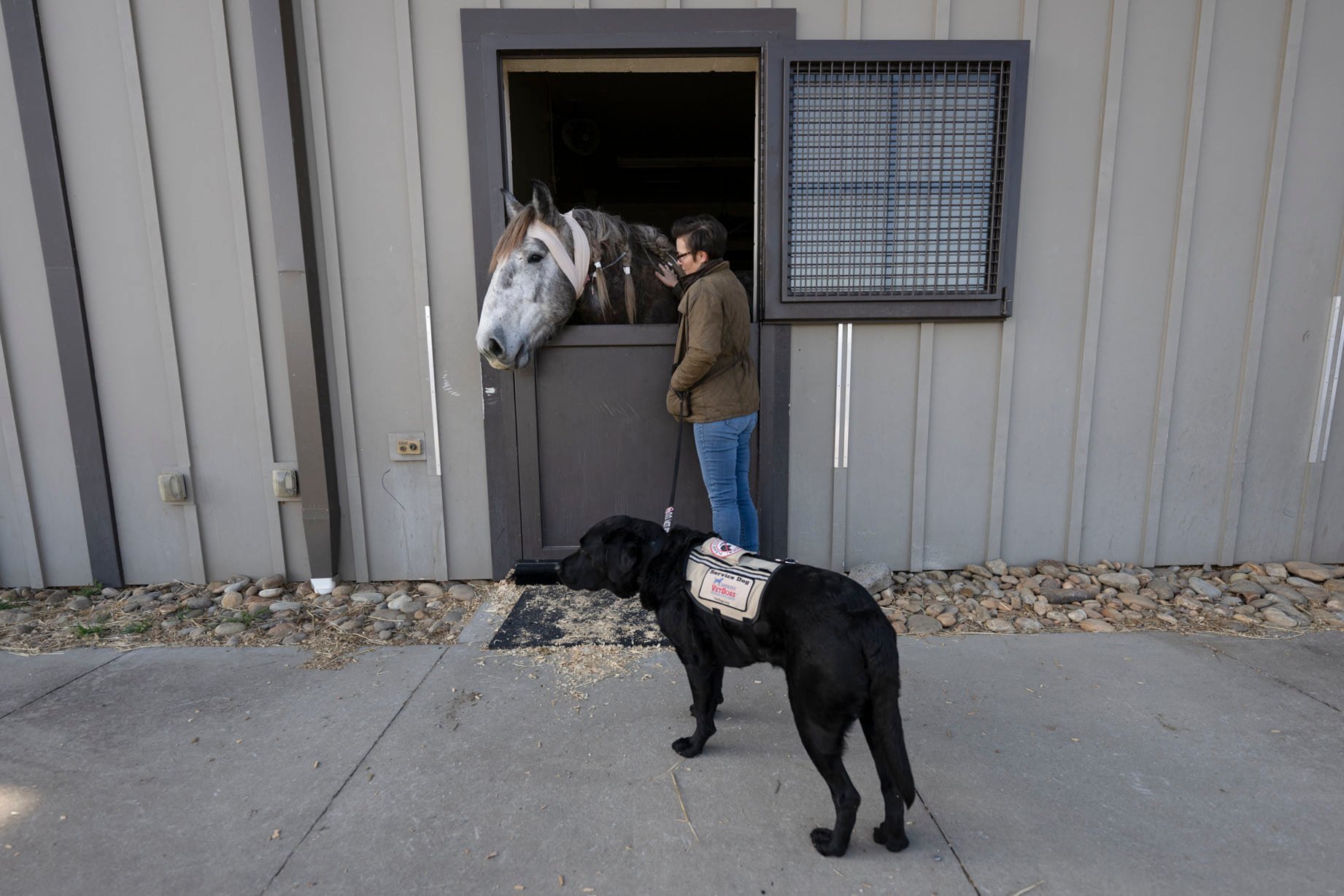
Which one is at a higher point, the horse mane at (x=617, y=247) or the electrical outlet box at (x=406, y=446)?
the horse mane at (x=617, y=247)

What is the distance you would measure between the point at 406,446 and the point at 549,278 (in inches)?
51.1

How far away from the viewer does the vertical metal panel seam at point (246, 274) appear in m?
3.27

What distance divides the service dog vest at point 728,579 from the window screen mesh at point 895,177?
6.47ft

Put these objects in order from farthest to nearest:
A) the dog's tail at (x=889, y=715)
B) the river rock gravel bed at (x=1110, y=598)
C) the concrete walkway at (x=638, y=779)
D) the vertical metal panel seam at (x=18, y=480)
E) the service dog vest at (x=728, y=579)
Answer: the vertical metal panel seam at (x=18, y=480) < the river rock gravel bed at (x=1110, y=598) < the service dog vest at (x=728, y=579) < the concrete walkway at (x=638, y=779) < the dog's tail at (x=889, y=715)

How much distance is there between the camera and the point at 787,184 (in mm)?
3402

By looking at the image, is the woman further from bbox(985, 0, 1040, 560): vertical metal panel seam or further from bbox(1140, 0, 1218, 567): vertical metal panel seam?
bbox(1140, 0, 1218, 567): vertical metal panel seam

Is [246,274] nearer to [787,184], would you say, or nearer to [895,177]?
[787,184]

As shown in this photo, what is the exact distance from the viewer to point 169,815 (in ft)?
6.29

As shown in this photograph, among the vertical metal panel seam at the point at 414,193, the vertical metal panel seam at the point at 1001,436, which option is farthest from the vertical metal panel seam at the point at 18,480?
the vertical metal panel seam at the point at 1001,436

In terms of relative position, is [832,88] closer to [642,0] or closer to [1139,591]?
[642,0]

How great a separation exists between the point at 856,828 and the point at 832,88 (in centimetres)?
342

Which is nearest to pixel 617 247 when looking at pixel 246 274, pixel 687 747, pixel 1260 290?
pixel 246 274

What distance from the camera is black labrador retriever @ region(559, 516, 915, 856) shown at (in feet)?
5.30

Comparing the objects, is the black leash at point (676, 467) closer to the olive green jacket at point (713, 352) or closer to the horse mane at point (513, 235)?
the olive green jacket at point (713, 352)
